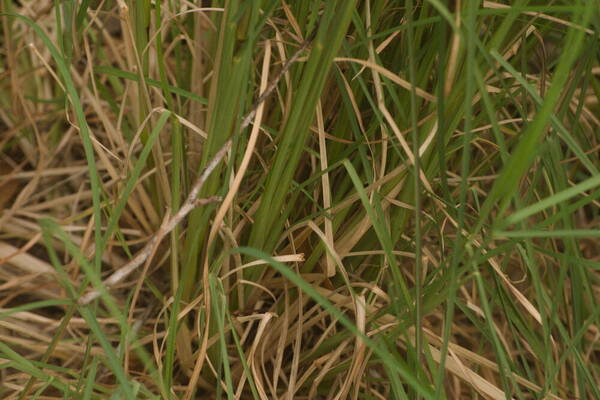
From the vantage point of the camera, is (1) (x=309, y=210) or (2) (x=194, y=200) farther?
(1) (x=309, y=210)

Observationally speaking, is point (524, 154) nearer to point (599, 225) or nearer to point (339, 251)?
point (339, 251)

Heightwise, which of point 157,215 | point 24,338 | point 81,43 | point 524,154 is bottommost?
point 24,338

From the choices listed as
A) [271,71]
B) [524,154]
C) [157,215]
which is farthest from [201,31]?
[524,154]

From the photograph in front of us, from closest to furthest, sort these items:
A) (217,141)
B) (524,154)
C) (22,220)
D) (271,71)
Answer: (524,154), (217,141), (271,71), (22,220)

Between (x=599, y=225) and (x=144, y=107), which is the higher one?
(x=144, y=107)

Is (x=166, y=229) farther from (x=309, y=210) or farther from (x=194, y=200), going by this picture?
(x=309, y=210)

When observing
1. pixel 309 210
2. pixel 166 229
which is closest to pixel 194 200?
pixel 166 229

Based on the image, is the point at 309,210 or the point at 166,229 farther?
the point at 309,210

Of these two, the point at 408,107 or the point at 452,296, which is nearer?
the point at 452,296
